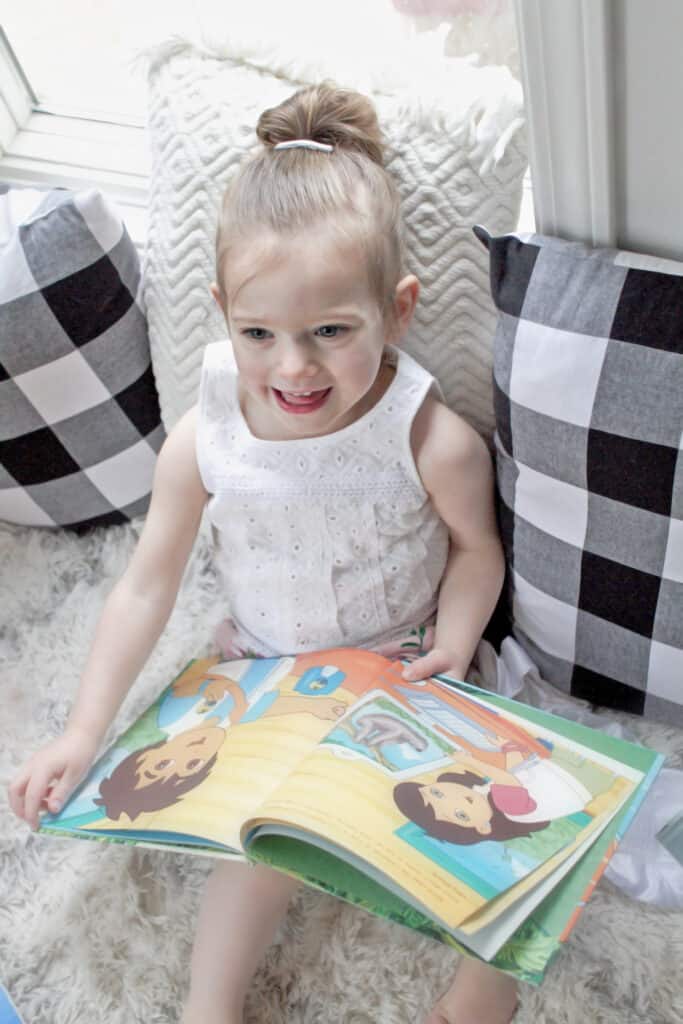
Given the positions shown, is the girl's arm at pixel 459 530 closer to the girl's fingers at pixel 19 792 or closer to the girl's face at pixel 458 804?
the girl's face at pixel 458 804

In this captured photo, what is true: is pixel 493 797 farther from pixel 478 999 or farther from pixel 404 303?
pixel 404 303

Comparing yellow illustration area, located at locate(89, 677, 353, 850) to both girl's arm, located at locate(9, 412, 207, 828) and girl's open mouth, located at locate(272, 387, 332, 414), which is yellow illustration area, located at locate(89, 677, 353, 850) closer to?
girl's arm, located at locate(9, 412, 207, 828)

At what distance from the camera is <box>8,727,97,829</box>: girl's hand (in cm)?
96

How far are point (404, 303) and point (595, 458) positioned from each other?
217mm

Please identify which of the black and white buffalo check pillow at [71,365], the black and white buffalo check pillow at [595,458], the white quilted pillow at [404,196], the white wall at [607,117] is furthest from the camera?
the black and white buffalo check pillow at [71,365]

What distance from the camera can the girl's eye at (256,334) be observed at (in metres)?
0.87

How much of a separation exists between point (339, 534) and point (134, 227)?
551mm

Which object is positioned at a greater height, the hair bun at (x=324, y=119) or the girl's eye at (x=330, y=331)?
the hair bun at (x=324, y=119)

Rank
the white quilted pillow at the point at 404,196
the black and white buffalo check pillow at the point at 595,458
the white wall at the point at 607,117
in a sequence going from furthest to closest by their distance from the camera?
the white quilted pillow at the point at 404,196
the black and white buffalo check pillow at the point at 595,458
the white wall at the point at 607,117

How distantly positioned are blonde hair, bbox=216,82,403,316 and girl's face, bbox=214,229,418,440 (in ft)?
0.05

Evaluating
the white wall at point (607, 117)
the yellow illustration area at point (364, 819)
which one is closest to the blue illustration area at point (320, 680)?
the yellow illustration area at point (364, 819)

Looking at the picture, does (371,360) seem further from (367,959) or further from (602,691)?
(367,959)

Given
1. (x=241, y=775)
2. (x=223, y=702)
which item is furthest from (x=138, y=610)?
(x=241, y=775)

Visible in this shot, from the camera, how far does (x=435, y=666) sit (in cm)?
99
